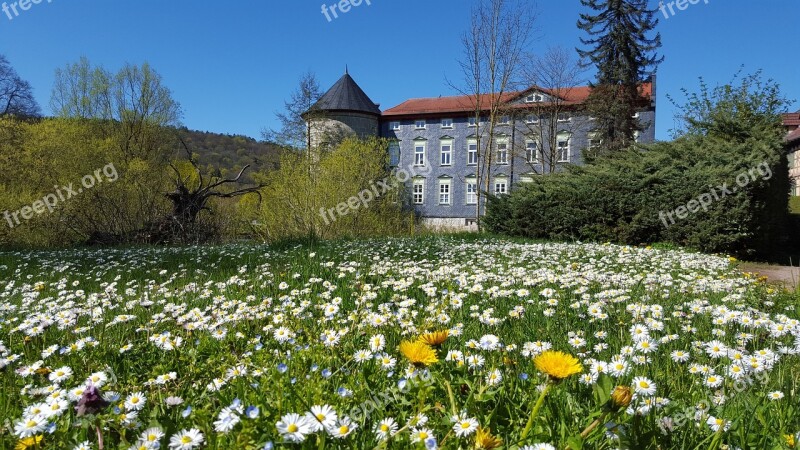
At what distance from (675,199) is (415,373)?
1202cm

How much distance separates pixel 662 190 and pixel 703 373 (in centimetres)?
1136

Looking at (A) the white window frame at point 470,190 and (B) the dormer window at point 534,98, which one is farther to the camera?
(A) the white window frame at point 470,190

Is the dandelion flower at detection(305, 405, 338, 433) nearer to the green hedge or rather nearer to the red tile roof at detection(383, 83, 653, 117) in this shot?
the green hedge

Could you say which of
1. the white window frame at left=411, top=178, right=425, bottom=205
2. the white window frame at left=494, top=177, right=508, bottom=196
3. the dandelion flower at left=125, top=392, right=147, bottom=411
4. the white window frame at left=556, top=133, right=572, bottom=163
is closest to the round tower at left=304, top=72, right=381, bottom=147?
the white window frame at left=411, top=178, right=425, bottom=205

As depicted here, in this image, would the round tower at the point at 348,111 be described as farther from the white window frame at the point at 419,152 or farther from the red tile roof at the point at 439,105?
the white window frame at the point at 419,152

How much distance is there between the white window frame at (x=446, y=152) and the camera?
3912 centimetres

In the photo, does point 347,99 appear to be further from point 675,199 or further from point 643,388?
point 643,388

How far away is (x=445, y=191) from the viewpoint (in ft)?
129

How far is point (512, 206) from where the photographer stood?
47.6ft

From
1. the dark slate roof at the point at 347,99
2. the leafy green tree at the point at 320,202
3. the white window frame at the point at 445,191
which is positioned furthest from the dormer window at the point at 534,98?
the leafy green tree at the point at 320,202

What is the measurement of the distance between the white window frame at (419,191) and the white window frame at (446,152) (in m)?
2.38

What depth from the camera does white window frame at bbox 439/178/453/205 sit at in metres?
38.9

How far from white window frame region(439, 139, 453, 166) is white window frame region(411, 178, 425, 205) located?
238 cm

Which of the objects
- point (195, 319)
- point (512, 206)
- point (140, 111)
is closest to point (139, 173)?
point (512, 206)
